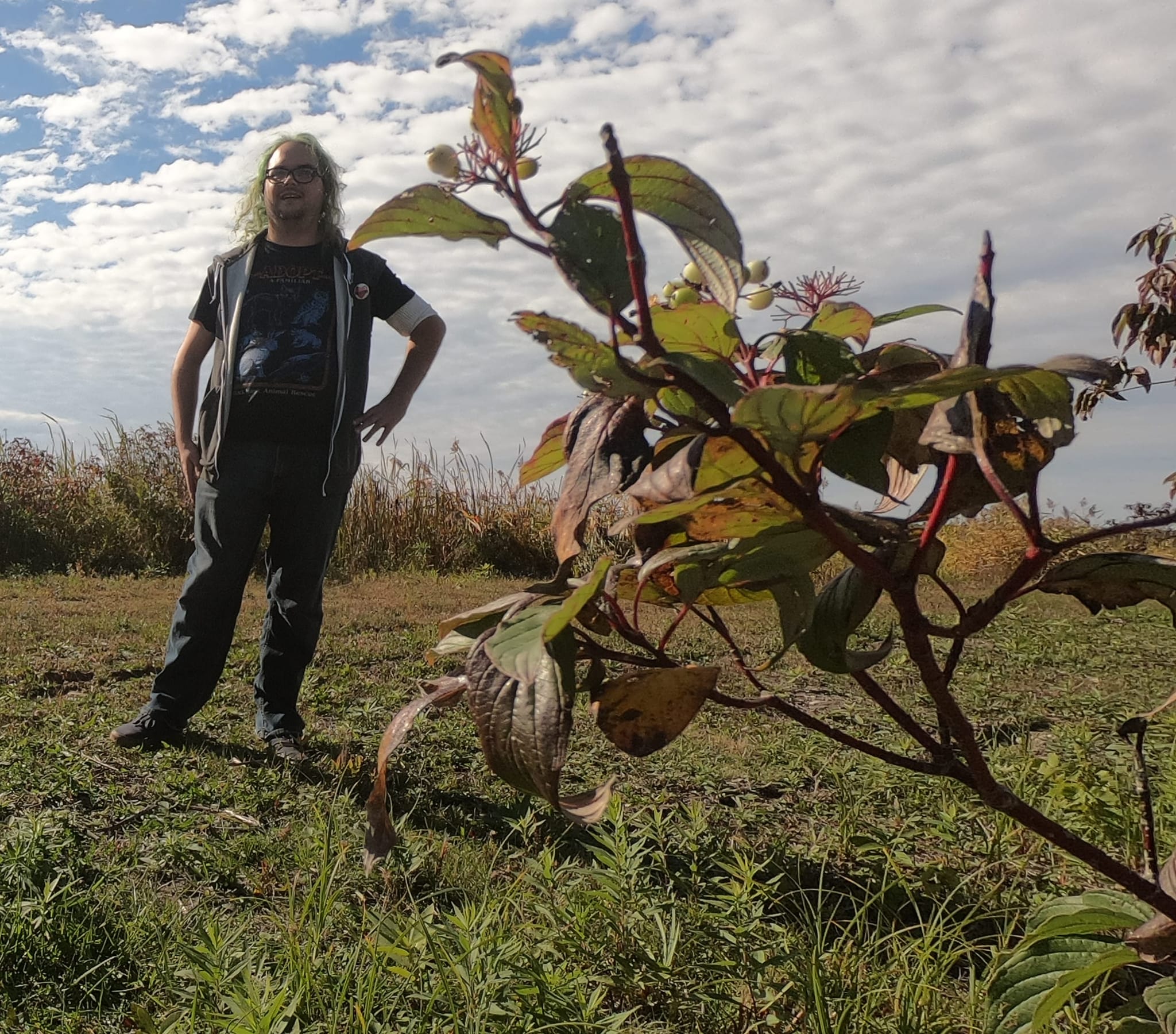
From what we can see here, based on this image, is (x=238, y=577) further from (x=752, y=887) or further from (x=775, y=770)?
(x=752, y=887)

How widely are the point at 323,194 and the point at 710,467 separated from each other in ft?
9.63

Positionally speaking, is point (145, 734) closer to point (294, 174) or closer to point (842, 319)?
point (294, 174)

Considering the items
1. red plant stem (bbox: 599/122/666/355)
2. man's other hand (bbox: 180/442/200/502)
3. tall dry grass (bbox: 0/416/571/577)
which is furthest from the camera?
tall dry grass (bbox: 0/416/571/577)

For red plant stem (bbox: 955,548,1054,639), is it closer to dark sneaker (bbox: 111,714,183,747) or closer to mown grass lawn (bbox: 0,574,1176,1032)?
mown grass lawn (bbox: 0,574,1176,1032)

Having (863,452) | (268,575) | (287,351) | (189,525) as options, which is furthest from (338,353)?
(189,525)

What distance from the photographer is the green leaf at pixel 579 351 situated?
1.80 ft

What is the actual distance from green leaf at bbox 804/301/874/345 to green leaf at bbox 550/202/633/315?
25cm

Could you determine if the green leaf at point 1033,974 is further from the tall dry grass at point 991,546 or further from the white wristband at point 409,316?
the tall dry grass at point 991,546

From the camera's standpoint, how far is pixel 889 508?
0.77 meters

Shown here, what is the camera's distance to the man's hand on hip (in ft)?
10.2

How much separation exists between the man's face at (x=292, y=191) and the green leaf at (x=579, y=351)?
109 inches

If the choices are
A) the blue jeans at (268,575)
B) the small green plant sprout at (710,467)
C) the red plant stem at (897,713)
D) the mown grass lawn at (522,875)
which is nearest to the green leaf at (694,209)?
the small green plant sprout at (710,467)

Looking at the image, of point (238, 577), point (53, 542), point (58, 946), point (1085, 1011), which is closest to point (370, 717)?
point (238, 577)

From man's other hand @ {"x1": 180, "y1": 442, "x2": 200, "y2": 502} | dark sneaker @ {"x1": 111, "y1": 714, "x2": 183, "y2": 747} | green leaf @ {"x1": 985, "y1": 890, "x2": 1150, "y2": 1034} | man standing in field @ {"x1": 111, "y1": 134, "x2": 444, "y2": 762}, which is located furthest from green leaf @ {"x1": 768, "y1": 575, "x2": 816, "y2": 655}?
man's other hand @ {"x1": 180, "y1": 442, "x2": 200, "y2": 502}
